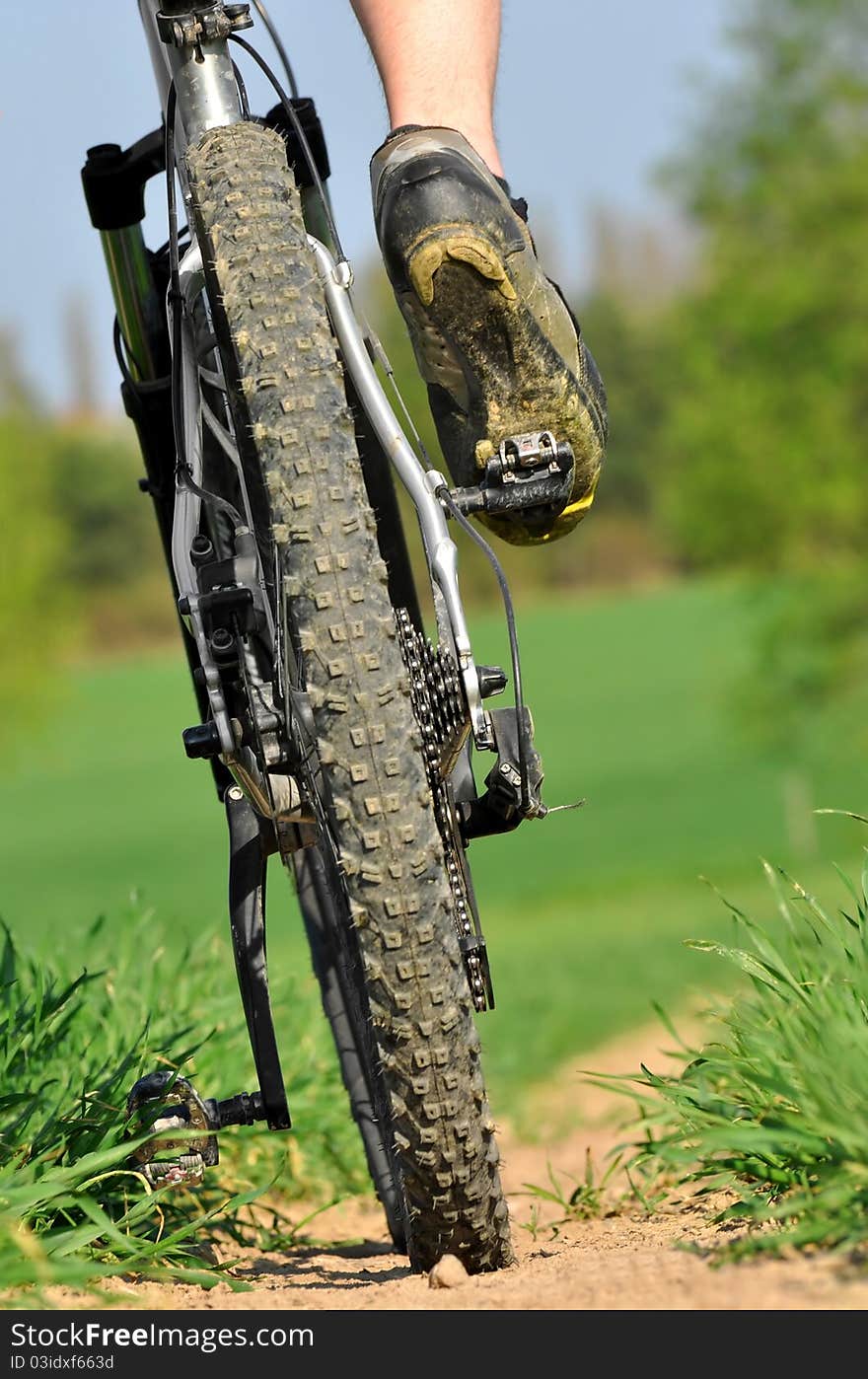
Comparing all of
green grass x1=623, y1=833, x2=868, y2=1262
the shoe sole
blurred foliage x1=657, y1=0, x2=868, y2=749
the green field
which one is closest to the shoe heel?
the shoe sole

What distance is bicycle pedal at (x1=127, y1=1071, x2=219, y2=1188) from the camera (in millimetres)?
2453

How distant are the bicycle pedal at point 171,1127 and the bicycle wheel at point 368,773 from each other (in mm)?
396

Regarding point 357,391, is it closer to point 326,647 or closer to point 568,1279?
point 326,647

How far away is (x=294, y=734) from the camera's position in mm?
2197

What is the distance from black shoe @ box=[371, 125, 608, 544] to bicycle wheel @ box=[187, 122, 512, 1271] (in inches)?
7.5

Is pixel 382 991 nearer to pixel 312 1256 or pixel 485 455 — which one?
pixel 485 455

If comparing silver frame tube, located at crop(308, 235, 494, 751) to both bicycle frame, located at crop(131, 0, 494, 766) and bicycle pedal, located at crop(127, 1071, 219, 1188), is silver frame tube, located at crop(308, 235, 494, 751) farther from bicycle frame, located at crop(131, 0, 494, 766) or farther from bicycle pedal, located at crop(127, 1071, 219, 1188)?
bicycle pedal, located at crop(127, 1071, 219, 1188)

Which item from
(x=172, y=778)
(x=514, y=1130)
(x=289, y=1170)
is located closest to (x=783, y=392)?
(x=514, y=1130)

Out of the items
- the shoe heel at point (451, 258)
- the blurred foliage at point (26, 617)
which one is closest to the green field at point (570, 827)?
the blurred foliage at point (26, 617)

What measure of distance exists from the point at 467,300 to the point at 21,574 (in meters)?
24.9

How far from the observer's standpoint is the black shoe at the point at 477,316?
2281mm

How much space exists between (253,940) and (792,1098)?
86cm

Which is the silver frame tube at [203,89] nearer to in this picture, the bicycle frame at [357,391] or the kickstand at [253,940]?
the bicycle frame at [357,391]

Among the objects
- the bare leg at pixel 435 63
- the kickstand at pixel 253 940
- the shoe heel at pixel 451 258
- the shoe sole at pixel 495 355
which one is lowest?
the kickstand at pixel 253 940
